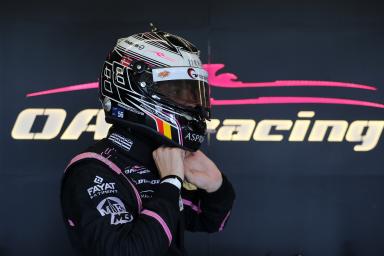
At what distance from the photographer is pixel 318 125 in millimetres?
2896

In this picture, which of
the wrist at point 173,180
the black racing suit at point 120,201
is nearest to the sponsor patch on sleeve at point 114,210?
the black racing suit at point 120,201

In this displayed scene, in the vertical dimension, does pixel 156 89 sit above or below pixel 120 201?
A: above

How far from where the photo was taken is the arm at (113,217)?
1.07m

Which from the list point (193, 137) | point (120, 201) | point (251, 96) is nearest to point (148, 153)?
point (193, 137)

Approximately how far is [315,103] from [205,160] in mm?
1613

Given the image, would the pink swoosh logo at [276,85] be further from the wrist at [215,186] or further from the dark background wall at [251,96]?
the wrist at [215,186]

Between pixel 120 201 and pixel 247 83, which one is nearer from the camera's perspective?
A: pixel 120 201

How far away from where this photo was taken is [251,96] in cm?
290

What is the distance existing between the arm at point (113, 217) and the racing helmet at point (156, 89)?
0.74ft

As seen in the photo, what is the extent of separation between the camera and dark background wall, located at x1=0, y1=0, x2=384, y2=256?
114 inches

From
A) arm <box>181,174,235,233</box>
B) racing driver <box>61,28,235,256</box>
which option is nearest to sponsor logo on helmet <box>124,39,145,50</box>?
racing driver <box>61,28,235,256</box>

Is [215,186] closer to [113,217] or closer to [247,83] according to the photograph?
[113,217]

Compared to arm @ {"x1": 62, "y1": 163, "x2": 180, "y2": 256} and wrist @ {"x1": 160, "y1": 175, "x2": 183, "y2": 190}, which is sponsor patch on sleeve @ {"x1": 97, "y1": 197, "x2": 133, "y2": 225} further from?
wrist @ {"x1": 160, "y1": 175, "x2": 183, "y2": 190}

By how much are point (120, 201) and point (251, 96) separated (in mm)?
1840
